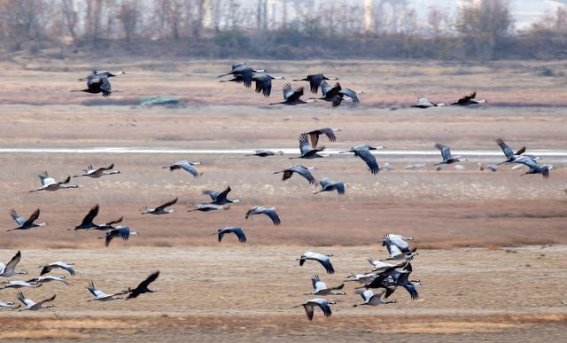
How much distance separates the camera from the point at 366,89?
5888 centimetres

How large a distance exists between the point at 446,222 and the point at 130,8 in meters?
40.7

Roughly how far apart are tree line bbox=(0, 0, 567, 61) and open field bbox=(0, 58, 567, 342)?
564 cm

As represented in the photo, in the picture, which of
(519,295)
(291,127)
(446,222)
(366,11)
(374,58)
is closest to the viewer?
(519,295)

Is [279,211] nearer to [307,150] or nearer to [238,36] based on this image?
[307,150]

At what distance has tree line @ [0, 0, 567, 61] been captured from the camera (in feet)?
224

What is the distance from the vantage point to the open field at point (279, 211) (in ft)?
80.7

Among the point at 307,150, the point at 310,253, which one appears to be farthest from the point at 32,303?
the point at 307,150

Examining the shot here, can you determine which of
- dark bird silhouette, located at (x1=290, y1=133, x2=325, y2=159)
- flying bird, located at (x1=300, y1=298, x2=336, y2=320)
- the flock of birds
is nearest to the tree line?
the flock of birds

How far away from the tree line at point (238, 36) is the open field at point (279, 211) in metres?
5.64

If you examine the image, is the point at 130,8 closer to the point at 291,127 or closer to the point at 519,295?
the point at 291,127

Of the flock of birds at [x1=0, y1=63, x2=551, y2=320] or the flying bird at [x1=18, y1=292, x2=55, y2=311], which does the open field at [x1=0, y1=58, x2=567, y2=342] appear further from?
the flock of birds at [x1=0, y1=63, x2=551, y2=320]

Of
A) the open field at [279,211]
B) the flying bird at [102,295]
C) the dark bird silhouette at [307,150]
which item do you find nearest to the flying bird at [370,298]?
the open field at [279,211]

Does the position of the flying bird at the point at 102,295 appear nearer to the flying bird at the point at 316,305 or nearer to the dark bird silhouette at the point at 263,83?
the flying bird at the point at 316,305

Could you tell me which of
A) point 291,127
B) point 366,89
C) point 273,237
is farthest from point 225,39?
point 273,237
